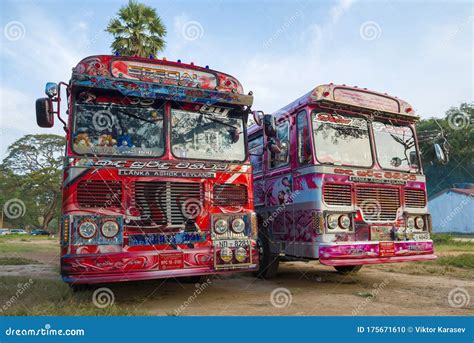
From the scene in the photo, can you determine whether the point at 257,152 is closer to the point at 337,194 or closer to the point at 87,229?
the point at 337,194

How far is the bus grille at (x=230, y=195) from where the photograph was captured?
19.6 ft

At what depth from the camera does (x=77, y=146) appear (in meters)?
5.45

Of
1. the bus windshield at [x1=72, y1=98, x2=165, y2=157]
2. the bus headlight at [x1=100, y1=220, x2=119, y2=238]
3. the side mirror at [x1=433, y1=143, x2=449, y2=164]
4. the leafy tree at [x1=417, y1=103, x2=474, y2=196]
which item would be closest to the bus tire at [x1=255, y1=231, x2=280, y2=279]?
the bus windshield at [x1=72, y1=98, x2=165, y2=157]

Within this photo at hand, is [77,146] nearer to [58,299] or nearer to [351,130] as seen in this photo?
[58,299]

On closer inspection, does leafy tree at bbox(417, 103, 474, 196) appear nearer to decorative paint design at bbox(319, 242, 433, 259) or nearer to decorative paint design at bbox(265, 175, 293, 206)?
decorative paint design at bbox(319, 242, 433, 259)

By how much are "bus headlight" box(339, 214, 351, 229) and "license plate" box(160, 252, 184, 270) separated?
2762 millimetres

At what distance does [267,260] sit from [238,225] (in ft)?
7.75

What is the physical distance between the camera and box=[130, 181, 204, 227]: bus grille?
5492 millimetres

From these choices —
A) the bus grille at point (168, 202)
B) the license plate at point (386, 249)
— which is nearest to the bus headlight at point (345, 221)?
the license plate at point (386, 249)

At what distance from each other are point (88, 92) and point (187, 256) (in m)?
2.65

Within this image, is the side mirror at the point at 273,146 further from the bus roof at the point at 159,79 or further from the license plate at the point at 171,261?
the license plate at the point at 171,261

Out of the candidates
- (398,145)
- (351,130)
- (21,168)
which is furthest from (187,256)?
(21,168)

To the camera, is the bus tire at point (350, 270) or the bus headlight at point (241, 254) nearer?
the bus headlight at point (241, 254)

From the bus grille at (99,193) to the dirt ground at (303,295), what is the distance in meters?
1.49
